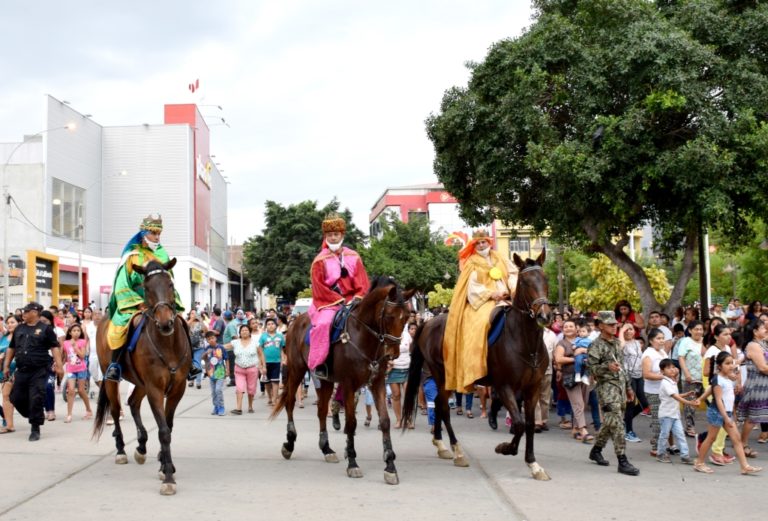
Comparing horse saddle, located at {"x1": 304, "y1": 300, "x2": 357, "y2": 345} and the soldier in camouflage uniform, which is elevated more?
horse saddle, located at {"x1": 304, "y1": 300, "x2": 357, "y2": 345}

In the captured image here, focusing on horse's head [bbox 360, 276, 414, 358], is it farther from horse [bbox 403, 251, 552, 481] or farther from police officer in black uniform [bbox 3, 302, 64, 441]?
police officer in black uniform [bbox 3, 302, 64, 441]

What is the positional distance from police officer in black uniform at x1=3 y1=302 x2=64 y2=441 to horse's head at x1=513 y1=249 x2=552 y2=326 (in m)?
7.28

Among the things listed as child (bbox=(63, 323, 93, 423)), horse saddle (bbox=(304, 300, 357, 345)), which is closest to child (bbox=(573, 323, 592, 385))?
horse saddle (bbox=(304, 300, 357, 345))

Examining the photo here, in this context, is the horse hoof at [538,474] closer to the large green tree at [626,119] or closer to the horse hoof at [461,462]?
the horse hoof at [461,462]

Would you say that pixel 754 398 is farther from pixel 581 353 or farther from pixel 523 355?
pixel 523 355

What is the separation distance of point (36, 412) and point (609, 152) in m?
11.1

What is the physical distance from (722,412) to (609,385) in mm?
1271

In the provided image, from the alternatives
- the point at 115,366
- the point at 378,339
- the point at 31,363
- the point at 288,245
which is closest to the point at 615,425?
the point at 378,339

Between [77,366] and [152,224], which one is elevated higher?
[152,224]

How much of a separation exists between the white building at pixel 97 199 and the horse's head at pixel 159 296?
2827 centimetres

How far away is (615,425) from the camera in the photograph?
8.99 m

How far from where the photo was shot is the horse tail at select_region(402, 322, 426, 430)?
10.3 metres

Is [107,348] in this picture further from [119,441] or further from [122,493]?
[122,493]

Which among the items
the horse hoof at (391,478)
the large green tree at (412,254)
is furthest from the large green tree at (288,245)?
the horse hoof at (391,478)
